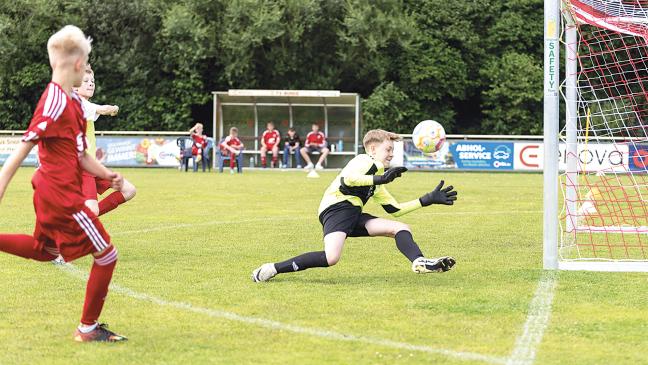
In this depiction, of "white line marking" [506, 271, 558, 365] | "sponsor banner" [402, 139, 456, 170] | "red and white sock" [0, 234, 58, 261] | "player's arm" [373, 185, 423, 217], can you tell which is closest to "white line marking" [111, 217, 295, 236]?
"player's arm" [373, 185, 423, 217]

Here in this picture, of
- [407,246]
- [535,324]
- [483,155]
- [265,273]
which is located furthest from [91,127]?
[483,155]

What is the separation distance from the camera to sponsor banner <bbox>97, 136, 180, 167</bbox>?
117 feet

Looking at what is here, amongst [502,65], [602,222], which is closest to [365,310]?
[602,222]

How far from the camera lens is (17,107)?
4350 cm

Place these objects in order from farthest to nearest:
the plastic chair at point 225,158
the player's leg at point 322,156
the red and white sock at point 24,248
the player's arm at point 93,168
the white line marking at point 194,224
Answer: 1. the player's leg at point 322,156
2. the plastic chair at point 225,158
3. the white line marking at point 194,224
4. the red and white sock at point 24,248
5. the player's arm at point 93,168

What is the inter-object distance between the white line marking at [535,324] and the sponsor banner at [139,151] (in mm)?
27988

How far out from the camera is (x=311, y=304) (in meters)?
7.21

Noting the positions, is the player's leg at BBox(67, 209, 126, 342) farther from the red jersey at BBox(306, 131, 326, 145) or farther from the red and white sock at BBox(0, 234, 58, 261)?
the red jersey at BBox(306, 131, 326, 145)

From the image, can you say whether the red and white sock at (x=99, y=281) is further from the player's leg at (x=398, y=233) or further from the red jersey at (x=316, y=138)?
the red jersey at (x=316, y=138)

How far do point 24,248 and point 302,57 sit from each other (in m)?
36.4

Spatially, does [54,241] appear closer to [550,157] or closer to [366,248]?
[550,157]

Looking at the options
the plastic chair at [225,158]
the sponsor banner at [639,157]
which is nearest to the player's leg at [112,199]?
the sponsor banner at [639,157]

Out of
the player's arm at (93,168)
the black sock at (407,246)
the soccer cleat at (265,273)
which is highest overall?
the player's arm at (93,168)

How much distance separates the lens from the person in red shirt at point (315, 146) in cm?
3472
